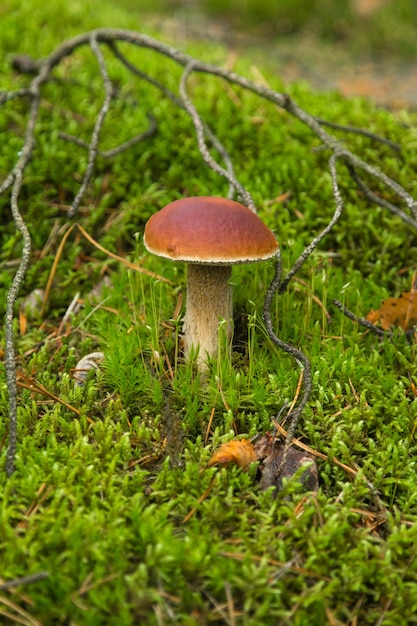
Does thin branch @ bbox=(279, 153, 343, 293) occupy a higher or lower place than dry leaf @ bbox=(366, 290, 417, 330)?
higher

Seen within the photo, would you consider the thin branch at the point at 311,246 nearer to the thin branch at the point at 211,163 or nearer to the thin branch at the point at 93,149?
the thin branch at the point at 211,163

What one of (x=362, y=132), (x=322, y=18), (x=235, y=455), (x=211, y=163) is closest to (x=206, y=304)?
(x=235, y=455)

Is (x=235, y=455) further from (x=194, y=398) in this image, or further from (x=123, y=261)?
(x=123, y=261)

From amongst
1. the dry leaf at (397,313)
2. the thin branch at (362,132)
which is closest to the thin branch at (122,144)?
the thin branch at (362,132)

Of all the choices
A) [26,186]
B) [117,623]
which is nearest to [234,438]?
[117,623]

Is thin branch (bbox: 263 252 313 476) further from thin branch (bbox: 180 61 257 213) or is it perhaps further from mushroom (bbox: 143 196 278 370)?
thin branch (bbox: 180 61 257 213)

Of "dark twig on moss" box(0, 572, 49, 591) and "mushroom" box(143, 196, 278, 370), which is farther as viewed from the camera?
"mushroom" box(143, 196, 278, 370)

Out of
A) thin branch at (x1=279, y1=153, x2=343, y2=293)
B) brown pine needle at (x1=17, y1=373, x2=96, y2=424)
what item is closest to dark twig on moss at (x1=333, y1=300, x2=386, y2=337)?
thin branch at (x1=279, y1=153, x2=343, y2=293)
